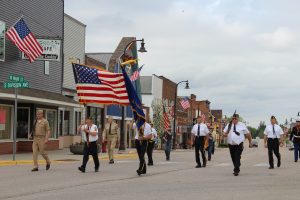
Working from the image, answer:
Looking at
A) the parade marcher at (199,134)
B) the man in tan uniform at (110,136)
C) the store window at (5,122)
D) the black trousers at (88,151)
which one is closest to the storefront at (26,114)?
the store window at (5,122)

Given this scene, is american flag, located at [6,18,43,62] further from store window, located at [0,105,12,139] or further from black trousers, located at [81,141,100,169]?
black trousers, located at [81,141,100,169]

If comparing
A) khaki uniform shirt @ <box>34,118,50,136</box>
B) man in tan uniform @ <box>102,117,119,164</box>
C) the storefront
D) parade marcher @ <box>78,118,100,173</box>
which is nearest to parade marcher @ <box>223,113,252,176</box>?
parade marcher @ <box>78,118,100,173</box>

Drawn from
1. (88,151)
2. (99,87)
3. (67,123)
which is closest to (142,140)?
(88,151)

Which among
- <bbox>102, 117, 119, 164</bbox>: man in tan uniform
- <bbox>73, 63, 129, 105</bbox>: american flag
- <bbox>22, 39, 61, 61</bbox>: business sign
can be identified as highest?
<bbox>22, 39, 61, 61</bbox>: business sign

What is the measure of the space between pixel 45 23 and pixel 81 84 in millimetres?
9817

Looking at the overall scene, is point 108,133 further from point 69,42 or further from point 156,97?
point 156,97

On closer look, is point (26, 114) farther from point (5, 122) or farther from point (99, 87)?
point (99, 87)

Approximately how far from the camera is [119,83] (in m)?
23.9

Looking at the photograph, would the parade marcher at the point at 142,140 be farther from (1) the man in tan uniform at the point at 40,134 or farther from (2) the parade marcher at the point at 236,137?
(1) the man in tan uniform at the point at 40,134

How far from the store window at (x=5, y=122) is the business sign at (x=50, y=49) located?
113 inches

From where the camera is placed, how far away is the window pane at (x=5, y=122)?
2791 cm

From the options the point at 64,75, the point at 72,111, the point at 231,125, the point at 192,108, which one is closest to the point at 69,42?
the point at 64,75

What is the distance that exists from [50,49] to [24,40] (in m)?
1.93

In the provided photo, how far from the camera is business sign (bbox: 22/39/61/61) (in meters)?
28.6
